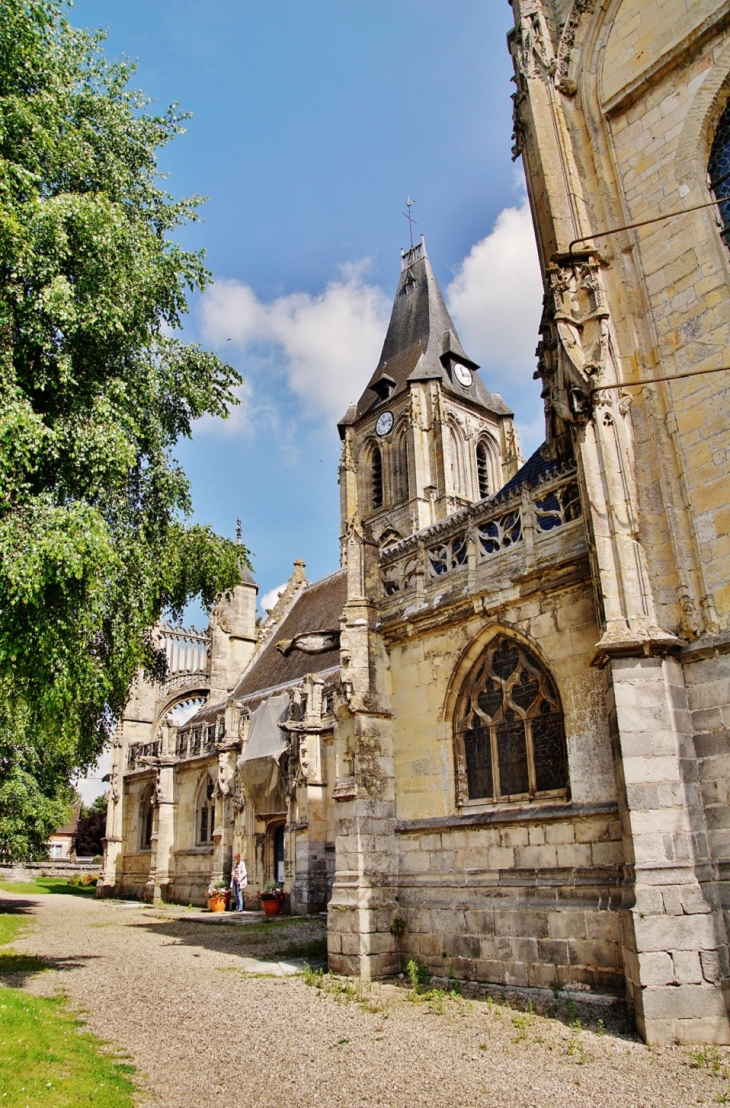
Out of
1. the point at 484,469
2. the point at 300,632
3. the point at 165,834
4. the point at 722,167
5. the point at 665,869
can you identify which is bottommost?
the point at 665,869

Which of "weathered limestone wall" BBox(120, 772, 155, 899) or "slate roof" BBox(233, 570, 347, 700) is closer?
"slate roof" BBox(233, 570, 347, 700)

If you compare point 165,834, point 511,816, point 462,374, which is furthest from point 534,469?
point 462,374

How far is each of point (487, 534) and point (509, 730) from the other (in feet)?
8.01

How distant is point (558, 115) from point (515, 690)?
287 inches

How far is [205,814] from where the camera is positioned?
2584cm

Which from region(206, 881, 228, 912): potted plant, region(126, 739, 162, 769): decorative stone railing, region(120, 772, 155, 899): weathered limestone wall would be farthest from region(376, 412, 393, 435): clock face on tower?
region(206, 881, 228, 912): potted plant

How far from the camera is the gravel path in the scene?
17.0 ft

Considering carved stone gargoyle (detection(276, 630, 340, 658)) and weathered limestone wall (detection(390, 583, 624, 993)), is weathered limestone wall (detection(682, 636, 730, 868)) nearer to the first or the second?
weathered limestone wall (detection(390, 583, 624, 993))

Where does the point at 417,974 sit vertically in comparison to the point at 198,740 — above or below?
below

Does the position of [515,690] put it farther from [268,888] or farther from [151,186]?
[268,888]

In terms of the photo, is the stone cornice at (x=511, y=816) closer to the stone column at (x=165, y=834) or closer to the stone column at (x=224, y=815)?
the stone column at (x=224, y=815)

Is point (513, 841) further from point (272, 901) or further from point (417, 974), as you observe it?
point (272, 901)

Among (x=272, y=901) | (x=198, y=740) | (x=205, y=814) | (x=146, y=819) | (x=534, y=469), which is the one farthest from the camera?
(x=146, y=819)

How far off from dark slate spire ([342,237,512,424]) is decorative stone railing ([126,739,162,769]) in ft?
70.0
